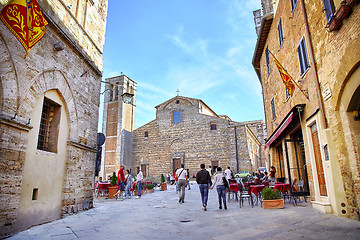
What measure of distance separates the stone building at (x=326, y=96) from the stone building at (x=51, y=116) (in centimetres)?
657

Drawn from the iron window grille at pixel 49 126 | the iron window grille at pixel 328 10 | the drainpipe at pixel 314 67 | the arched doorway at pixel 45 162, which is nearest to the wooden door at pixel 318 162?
the drainpipe at pixel 314 67

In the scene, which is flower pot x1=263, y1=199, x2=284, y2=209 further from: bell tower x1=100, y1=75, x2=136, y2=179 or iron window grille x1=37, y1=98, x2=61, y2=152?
bell tower x1=100, y1=75, x2=136, y2=179

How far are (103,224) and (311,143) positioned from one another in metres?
5.90

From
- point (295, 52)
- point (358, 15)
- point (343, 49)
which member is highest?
point (295, 52)

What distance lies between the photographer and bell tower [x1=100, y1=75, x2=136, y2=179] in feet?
94.9

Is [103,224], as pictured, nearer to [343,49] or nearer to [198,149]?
[343,49]

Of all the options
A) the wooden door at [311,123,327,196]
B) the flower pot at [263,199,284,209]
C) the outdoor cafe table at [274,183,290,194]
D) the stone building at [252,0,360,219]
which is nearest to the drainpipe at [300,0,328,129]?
the stone building at [252,0,360,219]

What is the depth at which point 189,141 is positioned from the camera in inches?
1135

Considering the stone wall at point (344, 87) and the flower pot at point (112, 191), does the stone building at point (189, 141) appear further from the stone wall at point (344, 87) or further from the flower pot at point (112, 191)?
Result: the stone wall at point (344, 87)

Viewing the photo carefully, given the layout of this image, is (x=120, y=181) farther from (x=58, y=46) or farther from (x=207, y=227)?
(x=207, y=227)

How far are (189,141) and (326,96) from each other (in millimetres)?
23471

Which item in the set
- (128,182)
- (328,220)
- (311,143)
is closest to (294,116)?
(311,143)

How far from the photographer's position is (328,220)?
4895 millimetres

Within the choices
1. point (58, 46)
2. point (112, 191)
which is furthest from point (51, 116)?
point (112, 191)
